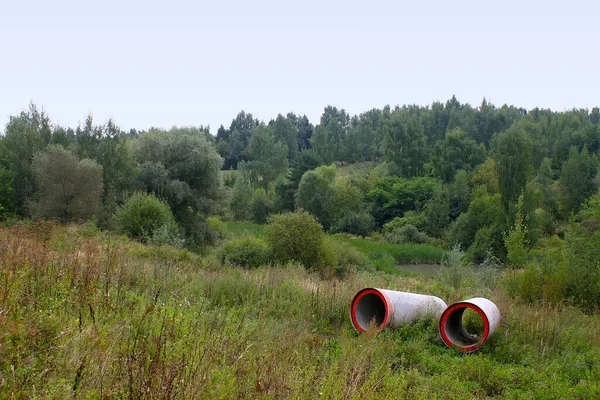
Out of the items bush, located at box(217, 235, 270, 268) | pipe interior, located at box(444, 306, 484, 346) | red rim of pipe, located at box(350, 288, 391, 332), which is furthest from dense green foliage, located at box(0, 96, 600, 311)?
red rim of pipe, located at box(350, 288, 391, 332)

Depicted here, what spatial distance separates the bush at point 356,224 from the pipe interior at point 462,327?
46610 mm

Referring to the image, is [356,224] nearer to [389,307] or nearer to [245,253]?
[245,253]

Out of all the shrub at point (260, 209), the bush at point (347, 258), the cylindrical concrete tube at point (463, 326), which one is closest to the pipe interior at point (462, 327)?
the cylindrical concrete tube at point (463, 326)

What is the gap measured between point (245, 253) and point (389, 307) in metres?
13.8

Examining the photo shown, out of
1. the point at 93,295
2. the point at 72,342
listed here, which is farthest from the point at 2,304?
the point at 93,295

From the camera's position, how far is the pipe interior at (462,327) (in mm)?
9734

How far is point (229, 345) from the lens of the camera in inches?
195

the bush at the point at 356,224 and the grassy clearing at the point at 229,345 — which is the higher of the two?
the grassy clearing at the point at 229,345

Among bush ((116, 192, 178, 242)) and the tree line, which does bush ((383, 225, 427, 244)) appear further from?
bush ((116, 192, 178, 242))

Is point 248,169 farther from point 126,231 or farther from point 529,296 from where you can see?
point 529,296

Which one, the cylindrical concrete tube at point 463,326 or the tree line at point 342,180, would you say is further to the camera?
the tree line at point 342,180

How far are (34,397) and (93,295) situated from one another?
287cm

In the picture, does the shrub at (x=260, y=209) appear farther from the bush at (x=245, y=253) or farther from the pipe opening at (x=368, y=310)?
the pipe opening at (x=368, y=310)

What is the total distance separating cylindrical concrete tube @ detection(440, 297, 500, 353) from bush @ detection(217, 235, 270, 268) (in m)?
12.6
